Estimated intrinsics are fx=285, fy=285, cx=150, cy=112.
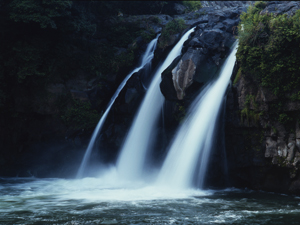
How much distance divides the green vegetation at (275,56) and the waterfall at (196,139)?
3.96 ft

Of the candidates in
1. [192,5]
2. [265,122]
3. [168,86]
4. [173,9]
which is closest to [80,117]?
[168,86]

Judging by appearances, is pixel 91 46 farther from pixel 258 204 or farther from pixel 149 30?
pixel 258 204

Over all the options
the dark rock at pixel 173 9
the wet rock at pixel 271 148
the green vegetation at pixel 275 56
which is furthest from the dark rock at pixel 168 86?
the dark rock at pixel 173 9

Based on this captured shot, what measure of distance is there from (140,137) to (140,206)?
563cm

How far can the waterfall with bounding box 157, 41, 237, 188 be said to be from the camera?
10.8 metres

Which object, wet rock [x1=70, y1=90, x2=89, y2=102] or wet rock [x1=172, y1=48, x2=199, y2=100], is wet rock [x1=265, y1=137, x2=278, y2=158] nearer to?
wet rock [x1=172, y1=48, x2=199, y2=100]

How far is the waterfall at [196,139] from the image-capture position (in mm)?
10797

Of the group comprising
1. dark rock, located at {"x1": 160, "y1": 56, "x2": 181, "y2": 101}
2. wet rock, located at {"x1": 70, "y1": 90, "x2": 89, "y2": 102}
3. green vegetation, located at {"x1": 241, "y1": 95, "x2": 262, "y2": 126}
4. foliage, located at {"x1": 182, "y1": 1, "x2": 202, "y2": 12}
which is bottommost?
green vegetation, located at {"x1": 241, "y1": 95, "x2": 262, "y2": 126}

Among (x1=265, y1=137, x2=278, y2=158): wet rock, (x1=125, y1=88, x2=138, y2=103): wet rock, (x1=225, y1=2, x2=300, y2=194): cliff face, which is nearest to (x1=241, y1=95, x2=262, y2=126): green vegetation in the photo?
(x1=225, y1=2, x2=300, y2=194): cliff face

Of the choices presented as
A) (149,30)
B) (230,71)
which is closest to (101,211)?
(230,71)

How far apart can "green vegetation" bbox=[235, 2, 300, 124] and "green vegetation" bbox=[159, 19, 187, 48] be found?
6.27m

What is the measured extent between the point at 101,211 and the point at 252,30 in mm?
8063

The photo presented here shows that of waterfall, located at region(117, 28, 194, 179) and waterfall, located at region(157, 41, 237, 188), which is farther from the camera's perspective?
waterfall, located at region(117, 28, 194, 179)

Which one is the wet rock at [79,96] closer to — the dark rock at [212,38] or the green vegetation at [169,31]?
the green vegetation at [169,31]
